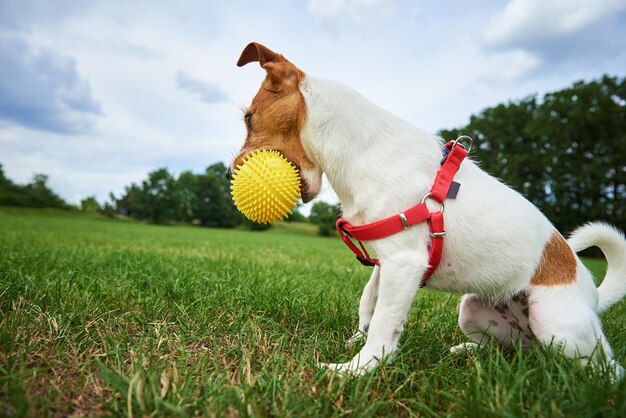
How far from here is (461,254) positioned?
2.07 meters

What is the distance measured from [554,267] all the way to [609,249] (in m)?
0.72

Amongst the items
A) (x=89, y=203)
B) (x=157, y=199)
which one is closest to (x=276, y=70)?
(x=157, y=199)

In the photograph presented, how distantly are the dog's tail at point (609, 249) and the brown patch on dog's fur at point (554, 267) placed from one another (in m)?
0.33

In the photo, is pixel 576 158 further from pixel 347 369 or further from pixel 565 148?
pixel 347 369

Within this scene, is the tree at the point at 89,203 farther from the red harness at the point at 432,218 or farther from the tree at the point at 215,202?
the red harness at the point at 432,218

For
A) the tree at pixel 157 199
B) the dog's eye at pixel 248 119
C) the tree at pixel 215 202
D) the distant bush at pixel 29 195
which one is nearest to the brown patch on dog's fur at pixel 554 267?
the dog's eye at pixel 248 119

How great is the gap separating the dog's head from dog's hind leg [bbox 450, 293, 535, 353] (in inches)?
56.3

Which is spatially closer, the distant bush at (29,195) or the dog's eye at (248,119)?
the dog's eye at (248,119)

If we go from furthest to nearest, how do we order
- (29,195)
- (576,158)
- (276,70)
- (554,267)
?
(29,195)
(576,158)
(276,70)
(554,267)

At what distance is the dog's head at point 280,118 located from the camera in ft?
7.29

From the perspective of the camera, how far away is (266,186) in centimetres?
215

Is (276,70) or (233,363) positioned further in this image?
(276,70)

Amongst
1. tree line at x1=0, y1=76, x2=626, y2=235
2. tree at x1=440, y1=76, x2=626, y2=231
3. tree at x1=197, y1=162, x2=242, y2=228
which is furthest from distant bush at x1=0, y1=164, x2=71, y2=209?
tree at x1=440, y1=76, x2=626, y2=231

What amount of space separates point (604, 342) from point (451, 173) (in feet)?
4.27
